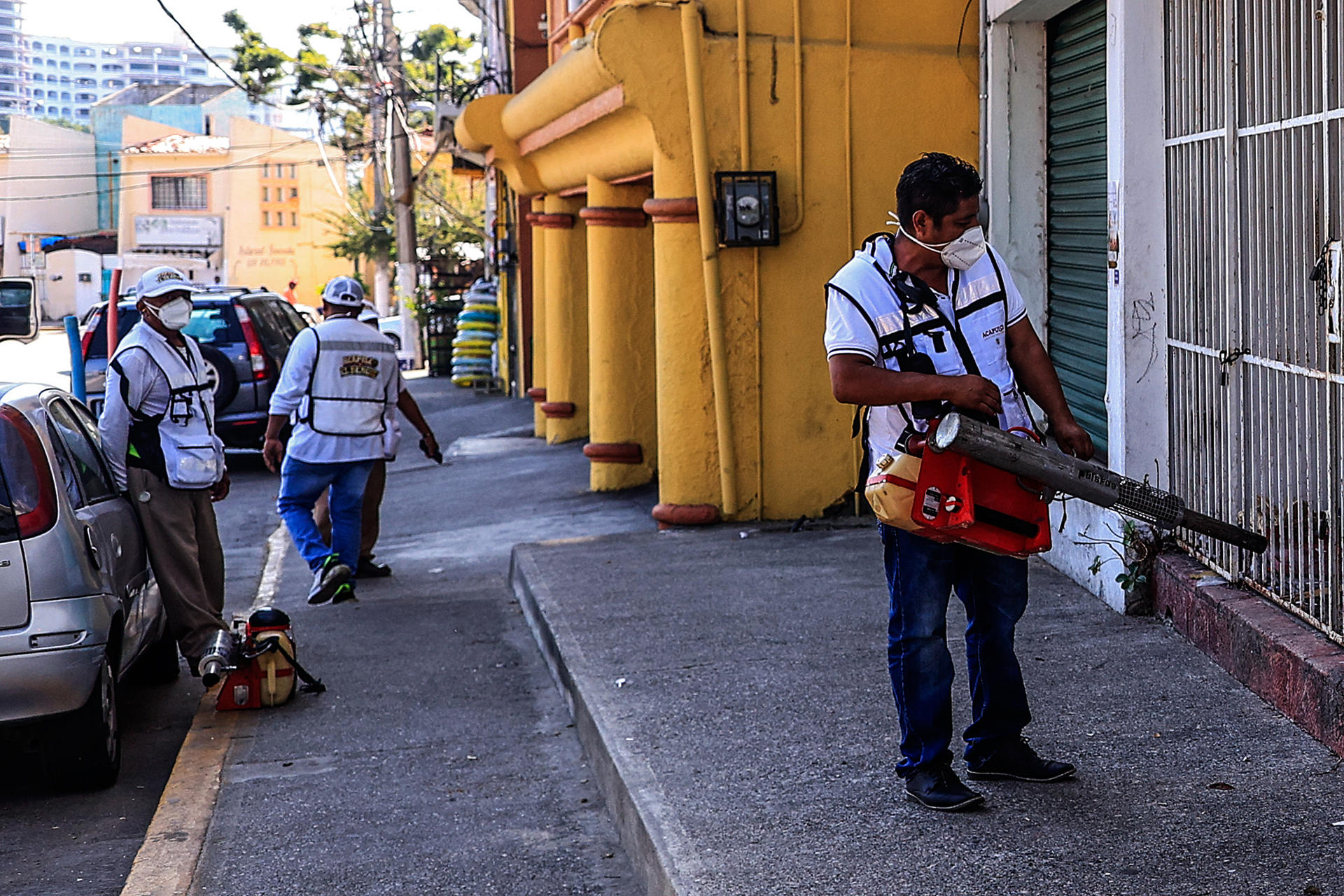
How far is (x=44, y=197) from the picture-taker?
54.6 m

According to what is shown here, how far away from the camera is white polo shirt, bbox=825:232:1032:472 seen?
3.86m

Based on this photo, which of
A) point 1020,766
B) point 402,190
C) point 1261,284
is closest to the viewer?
point 1020,766

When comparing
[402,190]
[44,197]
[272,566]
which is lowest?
[272,566]

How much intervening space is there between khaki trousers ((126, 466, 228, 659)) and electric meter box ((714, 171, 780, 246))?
10.8 ft

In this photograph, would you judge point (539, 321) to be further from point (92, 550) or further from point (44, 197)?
point (44, 197)

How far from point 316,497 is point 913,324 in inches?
208

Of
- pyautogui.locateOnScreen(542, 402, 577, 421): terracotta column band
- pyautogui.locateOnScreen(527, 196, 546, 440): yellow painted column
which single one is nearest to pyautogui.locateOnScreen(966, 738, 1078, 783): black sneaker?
pyautogui.locateOnScreen(542, 402, 577, 421): terracotta column band

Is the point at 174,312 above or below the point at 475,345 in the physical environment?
below

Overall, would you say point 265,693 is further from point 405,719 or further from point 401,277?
point 401,277

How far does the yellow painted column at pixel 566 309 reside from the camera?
1355 centimetres

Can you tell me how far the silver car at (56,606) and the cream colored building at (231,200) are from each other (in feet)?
168

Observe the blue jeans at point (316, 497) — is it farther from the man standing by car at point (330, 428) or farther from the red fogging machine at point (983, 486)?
the red fogging machine at point (983, 486)

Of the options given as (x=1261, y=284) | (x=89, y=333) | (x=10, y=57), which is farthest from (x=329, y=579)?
(x=10, y=57)

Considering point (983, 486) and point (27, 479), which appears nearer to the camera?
→ point (983, 486)
